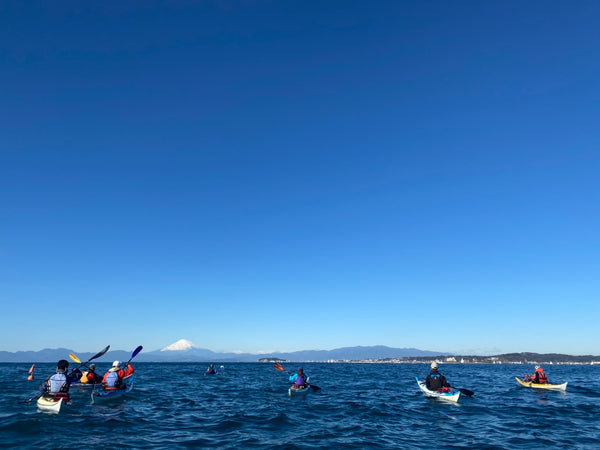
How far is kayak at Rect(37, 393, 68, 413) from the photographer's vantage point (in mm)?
21047

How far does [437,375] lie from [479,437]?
12752 millimetres

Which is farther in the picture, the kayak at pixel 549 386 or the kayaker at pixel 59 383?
the kayak at pixel 549 386

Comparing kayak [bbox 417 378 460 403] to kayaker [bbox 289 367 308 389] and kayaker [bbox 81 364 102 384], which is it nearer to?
kayaker [bbox 289 367 308 389]

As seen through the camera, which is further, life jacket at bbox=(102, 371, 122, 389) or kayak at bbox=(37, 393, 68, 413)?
life jacket at bbox=(102, 371, 122, 389)

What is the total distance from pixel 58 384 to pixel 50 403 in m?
1.07

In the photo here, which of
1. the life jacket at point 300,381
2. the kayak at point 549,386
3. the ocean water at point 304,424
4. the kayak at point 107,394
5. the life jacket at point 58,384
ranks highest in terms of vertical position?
the life jacket at point 58,384

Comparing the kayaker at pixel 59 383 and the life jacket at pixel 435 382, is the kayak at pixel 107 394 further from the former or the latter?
the life jacket at pixel 435 382

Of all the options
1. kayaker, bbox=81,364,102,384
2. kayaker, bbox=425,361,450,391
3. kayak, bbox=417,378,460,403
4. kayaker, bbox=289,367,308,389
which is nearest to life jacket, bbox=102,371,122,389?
kayaker, bbox=81,364,102,384

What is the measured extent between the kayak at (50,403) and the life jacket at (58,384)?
13.3 inches

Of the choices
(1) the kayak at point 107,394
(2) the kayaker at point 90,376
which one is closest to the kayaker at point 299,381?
(1) the kayak at point 107,394

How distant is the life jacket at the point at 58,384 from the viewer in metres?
21.7

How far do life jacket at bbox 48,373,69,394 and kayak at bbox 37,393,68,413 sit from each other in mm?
338

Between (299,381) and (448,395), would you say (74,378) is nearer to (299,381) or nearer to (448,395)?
(299,381)

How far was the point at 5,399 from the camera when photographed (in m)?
28.9
